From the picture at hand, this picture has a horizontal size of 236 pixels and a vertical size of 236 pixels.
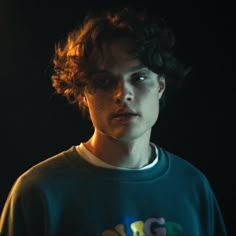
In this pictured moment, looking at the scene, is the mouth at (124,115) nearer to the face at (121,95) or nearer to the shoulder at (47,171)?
the face at (121,95)

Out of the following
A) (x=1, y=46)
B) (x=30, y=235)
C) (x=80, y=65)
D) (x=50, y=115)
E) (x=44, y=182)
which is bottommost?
(x=30, y=235)

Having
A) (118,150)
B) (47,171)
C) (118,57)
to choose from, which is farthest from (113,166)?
(118,57)

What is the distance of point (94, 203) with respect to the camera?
1.06 meters

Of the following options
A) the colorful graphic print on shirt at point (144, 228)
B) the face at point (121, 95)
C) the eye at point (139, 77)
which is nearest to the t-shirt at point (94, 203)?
the colorful graphic print on shirt at point (144, 228)

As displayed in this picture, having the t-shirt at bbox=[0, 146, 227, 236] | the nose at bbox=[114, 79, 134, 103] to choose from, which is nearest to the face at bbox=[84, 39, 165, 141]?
the nose at bbox=[114, 79, 134, 103]

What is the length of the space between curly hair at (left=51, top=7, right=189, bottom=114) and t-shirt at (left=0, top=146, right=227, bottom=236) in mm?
189

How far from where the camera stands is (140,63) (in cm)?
109

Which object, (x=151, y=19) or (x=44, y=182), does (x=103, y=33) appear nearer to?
(x=151, y=19)

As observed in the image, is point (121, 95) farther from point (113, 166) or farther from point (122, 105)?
point (113, 166)

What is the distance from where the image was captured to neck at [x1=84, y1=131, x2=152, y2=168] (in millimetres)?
1122

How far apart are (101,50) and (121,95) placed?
123 mm

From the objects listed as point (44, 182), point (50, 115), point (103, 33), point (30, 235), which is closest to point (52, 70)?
point (50, 115)

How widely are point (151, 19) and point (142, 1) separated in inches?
6.3

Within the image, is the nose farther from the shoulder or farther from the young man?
the shoulder
